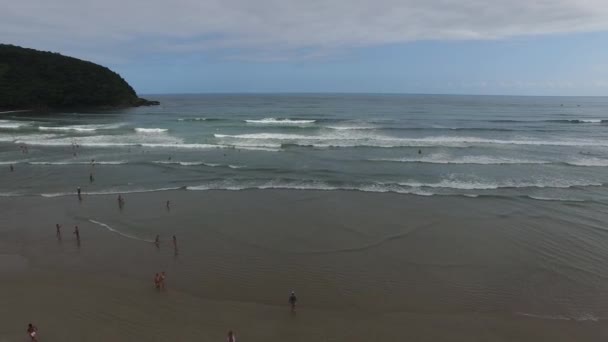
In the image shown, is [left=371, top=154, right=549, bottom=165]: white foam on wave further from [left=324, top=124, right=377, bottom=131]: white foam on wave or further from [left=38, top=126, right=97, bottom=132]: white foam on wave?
[left=38, top=126, right=97, bottom=132]: white foam on wave

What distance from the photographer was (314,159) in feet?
103

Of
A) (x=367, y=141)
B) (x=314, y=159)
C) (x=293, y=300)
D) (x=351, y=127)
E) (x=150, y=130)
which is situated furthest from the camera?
(x=351, y=127)

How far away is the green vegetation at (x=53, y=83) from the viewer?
6844cm

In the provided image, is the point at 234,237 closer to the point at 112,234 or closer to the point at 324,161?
the point at 112,234

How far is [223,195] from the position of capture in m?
22.4

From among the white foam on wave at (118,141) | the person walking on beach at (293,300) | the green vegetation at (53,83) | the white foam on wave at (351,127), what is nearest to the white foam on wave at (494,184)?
the person walking on beach at (293,300)

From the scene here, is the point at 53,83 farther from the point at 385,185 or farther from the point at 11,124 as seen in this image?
the point at 385,185

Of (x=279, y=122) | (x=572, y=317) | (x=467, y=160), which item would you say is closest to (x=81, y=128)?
(x=279, y=122)

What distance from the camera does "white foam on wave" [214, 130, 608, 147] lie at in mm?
38188

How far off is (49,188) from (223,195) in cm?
1071

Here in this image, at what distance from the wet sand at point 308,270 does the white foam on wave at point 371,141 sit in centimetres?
1760

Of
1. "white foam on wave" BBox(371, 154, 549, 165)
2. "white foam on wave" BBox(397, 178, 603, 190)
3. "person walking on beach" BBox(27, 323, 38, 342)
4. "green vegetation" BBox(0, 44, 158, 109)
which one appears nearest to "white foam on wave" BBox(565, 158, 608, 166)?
"white foam on wave" BBox(371, 154, 549, 165)

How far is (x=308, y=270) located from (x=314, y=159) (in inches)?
713

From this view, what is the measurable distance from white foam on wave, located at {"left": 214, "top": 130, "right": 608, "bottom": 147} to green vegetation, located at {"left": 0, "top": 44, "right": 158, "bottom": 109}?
46248 millimetres
